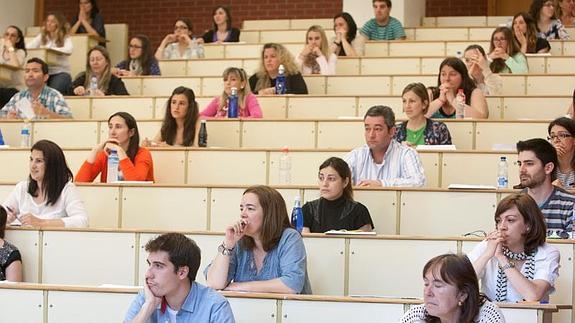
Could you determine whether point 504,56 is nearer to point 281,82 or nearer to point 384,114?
point 281,82

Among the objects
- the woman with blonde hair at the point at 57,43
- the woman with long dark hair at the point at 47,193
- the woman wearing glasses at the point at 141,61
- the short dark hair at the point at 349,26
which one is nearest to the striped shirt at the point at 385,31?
the short dark hair at the point at 349,26

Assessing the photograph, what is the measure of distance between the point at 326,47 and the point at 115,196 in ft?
13.0

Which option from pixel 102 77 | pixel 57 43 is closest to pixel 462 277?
pixel 102 77

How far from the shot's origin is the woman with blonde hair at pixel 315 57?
10422mm

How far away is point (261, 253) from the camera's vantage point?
Answer: 5535mm

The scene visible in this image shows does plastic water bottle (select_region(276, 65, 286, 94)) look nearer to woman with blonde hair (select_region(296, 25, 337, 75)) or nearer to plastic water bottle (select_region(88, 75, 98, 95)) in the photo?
woman with blonde hair (select_region(296, 25, 337, 75))

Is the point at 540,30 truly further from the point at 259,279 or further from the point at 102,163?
the point at 259,279

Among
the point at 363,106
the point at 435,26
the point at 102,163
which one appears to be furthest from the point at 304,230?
the point at 435,26

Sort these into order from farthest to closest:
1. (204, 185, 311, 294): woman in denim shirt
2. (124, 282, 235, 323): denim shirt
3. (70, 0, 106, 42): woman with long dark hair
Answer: (70, 0, 106, 42): woman with long dark hair, (204, 185, 311, 294): woman in denim shirt, (124, 282, 235, 323): denim shirt

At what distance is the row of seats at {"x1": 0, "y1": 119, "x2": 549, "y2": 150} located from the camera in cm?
799

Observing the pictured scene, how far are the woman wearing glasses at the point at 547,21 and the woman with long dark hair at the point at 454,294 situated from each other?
7.04 meters

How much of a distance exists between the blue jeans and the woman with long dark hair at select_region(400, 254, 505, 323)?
6.80 m

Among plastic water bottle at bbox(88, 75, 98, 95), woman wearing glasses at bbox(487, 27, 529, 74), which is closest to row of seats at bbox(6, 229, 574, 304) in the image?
plastic water bottle at bbox(88, 75, 98, 95)

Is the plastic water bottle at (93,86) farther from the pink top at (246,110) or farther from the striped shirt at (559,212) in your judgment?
the striped shirt at (559,212)
